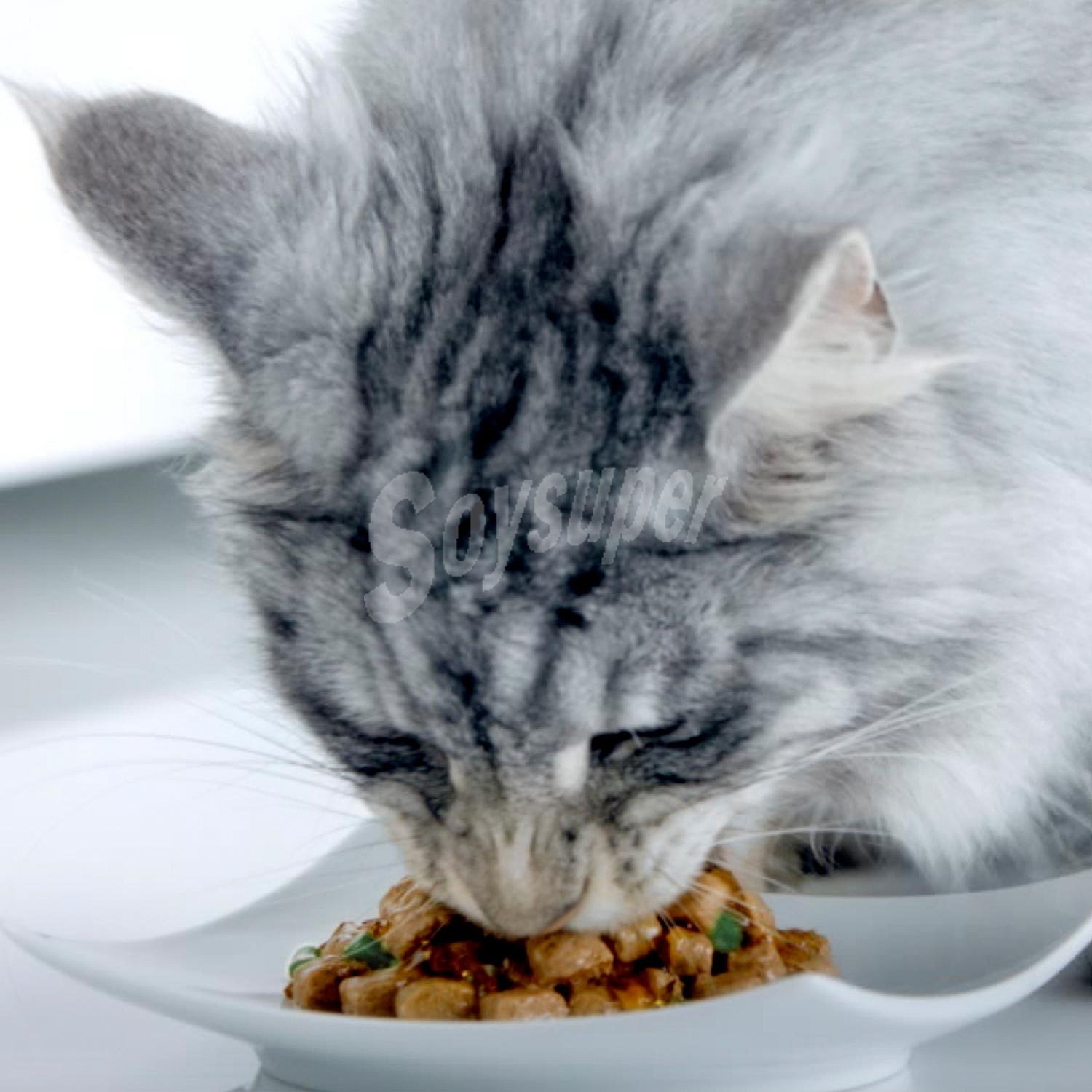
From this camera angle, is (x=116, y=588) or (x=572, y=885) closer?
(x=572, y=885)

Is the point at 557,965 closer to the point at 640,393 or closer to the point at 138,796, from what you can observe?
the point at 640,393

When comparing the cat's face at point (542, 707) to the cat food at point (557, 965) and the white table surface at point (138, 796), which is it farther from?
the white table surface at point (138, 796)

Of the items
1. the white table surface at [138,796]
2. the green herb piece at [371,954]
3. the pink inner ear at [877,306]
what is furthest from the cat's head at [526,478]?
the white table surface at [138,796]

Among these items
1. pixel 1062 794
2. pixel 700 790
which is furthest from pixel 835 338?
pixel 1062 794

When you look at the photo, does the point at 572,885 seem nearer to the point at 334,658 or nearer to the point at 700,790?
the point at 700,790

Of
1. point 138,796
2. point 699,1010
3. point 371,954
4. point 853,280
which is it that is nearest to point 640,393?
point 853,280

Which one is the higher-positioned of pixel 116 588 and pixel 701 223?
pixel 116 588
